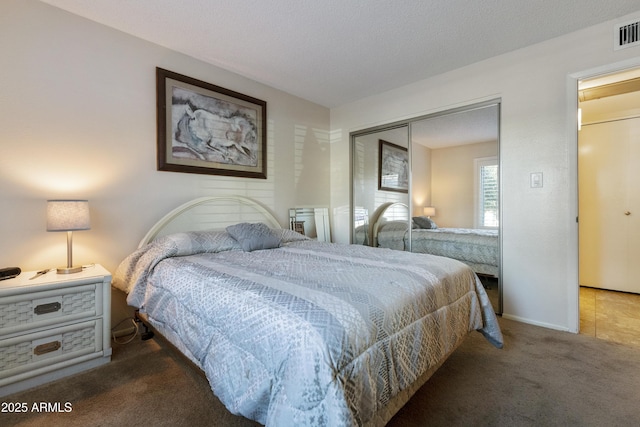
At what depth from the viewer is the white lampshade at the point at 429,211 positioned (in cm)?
342

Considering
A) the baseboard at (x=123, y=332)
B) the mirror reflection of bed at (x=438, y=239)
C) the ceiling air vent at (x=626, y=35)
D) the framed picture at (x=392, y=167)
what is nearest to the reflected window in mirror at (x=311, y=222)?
the mirror reflection of bed at (x=438, y=239)

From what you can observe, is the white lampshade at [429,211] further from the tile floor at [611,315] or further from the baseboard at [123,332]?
the baseboard at [123,332]

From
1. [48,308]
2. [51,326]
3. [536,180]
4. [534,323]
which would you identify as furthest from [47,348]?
[536,180]

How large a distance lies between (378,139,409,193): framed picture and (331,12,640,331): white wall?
0.90 m

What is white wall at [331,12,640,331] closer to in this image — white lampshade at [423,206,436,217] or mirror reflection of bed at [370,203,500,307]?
mirror reflection of bed at [370,203,500,307]

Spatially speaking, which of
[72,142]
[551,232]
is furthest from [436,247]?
Result: [72,142]

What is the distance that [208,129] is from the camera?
294 centimetres

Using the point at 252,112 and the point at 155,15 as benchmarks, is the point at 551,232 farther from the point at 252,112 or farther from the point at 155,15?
the point at 155,15

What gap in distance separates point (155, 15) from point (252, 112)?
124 cm

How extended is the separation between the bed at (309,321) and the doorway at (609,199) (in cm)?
264

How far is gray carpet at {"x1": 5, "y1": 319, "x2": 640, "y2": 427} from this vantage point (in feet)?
4.75

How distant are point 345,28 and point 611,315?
12.1 ft

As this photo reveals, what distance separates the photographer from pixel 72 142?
2.22 meters

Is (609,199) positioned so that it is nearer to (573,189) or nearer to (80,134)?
(573,189)
